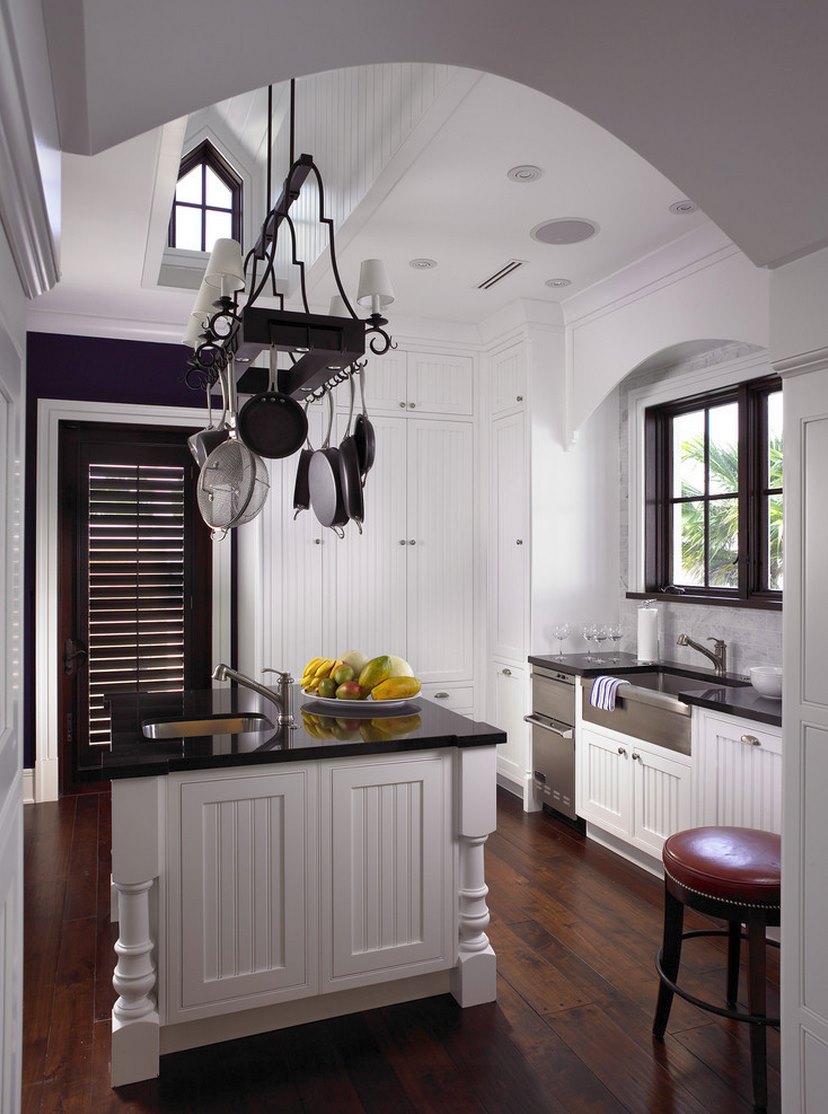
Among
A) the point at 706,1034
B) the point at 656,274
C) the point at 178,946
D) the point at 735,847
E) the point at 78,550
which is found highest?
the point at 656,274

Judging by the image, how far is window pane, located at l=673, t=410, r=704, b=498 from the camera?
434cm

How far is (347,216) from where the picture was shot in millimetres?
3496

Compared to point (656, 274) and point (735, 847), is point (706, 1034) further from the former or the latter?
point (656, 274)

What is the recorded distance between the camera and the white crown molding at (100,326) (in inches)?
183

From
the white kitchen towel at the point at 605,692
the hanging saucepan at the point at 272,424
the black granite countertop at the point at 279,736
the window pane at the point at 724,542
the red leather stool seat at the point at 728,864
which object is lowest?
the red leather stool seat at the point at 728,864

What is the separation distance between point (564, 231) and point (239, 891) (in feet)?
9.49

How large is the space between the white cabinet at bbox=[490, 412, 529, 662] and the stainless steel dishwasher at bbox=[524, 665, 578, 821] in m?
0.29

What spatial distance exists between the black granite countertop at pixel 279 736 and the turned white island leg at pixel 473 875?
8 centimetres

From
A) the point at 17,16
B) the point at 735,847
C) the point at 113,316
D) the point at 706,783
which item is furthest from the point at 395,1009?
the point at 113,316

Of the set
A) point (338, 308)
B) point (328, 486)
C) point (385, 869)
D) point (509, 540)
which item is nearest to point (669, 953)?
point (385, 869)

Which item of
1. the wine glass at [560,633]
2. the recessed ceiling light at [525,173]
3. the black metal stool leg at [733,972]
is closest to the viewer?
the black metal stool leg at [733,972]

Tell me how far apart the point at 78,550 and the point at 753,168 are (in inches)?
170

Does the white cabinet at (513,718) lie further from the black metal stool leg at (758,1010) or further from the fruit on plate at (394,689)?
the black metal stool leg at (758,1010)

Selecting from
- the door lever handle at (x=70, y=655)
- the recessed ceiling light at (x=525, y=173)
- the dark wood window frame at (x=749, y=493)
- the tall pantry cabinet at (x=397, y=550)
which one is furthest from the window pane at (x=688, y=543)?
the door lever handle at (x=70, y=655)
